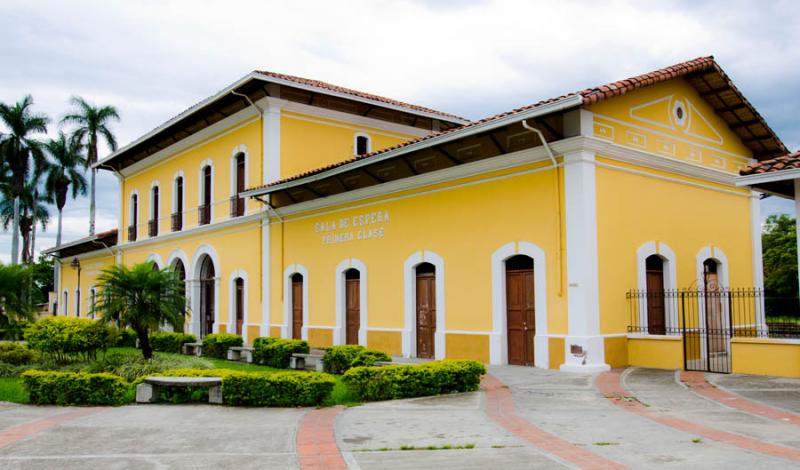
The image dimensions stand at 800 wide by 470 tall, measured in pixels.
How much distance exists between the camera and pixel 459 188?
15.4 meters

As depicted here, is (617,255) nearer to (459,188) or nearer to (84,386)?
(459,188)

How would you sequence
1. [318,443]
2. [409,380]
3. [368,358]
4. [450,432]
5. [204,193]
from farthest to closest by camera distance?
[204,193] → [368,358] → [409,380] → [450,432] → [318,443]

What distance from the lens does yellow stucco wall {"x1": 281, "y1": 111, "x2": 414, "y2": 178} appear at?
70.3 feet

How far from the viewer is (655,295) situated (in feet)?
47.3

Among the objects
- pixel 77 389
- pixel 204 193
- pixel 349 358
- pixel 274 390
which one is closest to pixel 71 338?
pixel 77 389

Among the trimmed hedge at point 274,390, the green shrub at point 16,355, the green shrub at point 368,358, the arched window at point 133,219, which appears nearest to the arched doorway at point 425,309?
the green shrub at point 368,358

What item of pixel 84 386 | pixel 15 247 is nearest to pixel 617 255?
pixel 84 386

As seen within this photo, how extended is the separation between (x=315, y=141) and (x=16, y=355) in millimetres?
10139

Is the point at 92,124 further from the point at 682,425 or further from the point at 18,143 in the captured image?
the point at 682,425

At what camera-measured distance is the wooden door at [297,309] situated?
20.6 m

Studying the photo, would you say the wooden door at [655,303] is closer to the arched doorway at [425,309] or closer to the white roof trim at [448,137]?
the white roof trim at [448,137]

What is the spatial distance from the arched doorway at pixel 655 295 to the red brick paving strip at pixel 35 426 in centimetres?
1004

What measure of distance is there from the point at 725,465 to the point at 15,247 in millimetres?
47500

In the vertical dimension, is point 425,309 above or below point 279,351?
above
